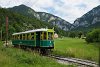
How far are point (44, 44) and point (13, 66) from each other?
13186 millimetres

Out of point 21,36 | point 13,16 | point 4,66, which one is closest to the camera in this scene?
point 4,66

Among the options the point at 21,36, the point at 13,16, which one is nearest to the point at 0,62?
the point at 21,36

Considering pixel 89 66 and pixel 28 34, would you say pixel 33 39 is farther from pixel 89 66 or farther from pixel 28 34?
pixel 89 66

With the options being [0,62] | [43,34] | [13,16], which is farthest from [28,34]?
[13,16]

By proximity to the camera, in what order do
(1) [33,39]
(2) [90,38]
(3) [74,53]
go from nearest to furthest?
(3) [74,53] < (1) [33,39] < (2) [90,38]

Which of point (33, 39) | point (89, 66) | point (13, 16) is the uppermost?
point (13, 16)

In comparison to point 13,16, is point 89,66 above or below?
below

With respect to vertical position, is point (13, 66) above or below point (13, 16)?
below

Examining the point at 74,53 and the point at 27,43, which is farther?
the point at 27,43

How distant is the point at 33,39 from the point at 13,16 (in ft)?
533

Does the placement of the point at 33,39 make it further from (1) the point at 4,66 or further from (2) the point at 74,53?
(1) the point at 4,66

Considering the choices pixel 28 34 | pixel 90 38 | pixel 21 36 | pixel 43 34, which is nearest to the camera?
pixel 43 34

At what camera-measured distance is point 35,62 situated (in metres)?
14.5

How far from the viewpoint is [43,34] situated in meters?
25.5
